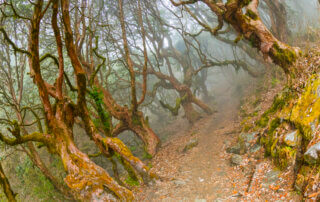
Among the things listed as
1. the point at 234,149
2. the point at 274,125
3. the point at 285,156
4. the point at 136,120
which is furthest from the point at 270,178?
the point at 136,120

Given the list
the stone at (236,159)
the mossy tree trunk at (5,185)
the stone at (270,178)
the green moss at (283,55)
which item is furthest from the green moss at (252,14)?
the mossy tree trunk at (5,185)

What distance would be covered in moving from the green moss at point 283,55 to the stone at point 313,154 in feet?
13.3

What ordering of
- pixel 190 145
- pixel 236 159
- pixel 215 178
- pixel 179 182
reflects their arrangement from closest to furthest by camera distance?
1. pixel 215 178
2. pixel 236 159
3. pixel 179 182
4. pixel 190 145

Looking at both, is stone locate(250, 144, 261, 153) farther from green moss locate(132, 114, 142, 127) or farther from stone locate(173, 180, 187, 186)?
green moss locate(132, 114, 142, 127)

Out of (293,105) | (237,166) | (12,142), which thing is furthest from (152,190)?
(293,105)

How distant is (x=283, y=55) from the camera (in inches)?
287

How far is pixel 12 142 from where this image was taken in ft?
16.9

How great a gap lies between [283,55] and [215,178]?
15.4 feet

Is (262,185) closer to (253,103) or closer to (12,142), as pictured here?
(12,142)

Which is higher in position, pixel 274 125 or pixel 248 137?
pixel 274 125

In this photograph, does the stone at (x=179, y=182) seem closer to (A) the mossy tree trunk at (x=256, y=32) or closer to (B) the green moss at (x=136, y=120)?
(B) the green moss at (x=136, y=120)

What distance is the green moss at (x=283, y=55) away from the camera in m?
7.07

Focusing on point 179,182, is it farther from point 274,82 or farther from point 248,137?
point 274,82

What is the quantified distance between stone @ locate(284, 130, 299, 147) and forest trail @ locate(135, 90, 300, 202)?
0.69 meters
